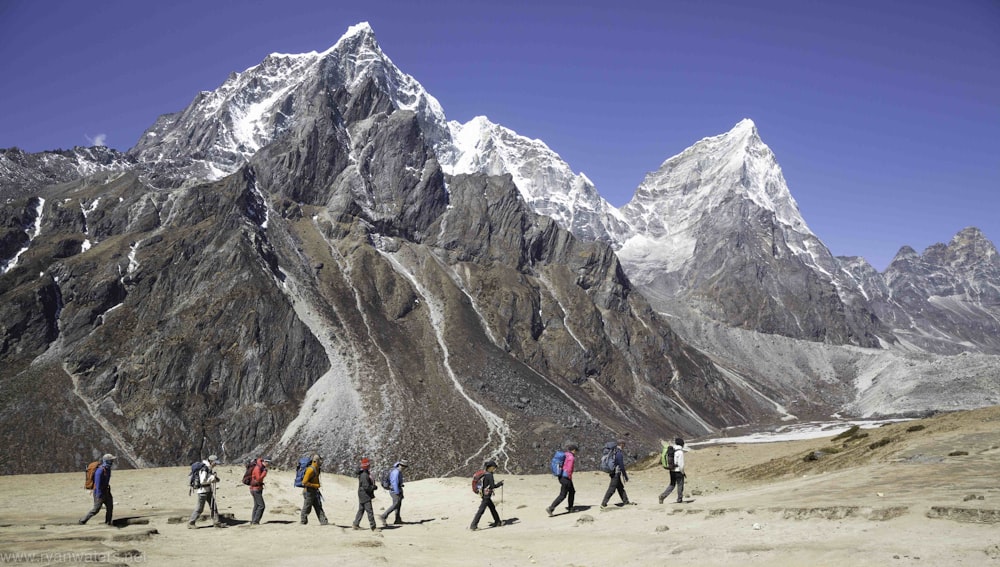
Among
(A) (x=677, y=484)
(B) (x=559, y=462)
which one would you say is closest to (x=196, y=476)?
(B) (x=559, y=462)

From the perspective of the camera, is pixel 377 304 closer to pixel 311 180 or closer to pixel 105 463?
pixel 311 180

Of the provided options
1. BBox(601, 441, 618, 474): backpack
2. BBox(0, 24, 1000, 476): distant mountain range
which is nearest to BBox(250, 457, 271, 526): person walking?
BBox(601, 441, 618, 474): backpack

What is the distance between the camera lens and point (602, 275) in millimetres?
184000

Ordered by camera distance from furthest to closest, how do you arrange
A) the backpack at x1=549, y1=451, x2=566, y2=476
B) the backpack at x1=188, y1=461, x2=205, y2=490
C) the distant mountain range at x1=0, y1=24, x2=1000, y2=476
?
the distant mountain range at x1=0, y1=24, x2=1000, y2=476 → the backpack at x1=549, y1=451, x2=566, y2=476 → the backpack at x1=188, y1=461, x2=205, y2=490

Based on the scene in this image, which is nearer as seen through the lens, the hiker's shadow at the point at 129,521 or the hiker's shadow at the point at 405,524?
the hiker's shadow at the point at 129,521

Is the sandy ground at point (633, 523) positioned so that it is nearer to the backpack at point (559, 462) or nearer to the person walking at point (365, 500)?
the person walking at point (365, 500)

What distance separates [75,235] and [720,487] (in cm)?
11947

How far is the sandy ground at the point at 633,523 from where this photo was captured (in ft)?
48.2

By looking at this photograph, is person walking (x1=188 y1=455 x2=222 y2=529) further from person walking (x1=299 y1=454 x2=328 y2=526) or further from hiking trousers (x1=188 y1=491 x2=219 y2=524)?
person walking (x1=299 y1=454 x2=328 y2=526)

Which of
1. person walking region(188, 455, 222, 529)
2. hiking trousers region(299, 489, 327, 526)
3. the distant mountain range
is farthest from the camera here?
the distant mountain range

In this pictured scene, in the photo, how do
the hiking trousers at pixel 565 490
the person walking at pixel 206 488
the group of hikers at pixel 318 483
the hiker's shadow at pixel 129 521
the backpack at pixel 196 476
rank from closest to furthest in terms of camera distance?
the hiker's shadow at pixel 129 521 → the group of hikers at pixel 318 483 → the person walking at pixel 206 488 → the backpack at pixel 196 476 → the hiking trousers at pixel 565 490

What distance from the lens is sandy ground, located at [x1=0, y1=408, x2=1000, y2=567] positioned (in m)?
14.7

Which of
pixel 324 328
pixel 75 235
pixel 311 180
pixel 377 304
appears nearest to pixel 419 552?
pixel 324 328

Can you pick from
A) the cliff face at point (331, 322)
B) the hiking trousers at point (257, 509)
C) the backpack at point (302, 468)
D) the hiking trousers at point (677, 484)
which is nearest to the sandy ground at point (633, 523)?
the hiking trousers at point (257, 509)
